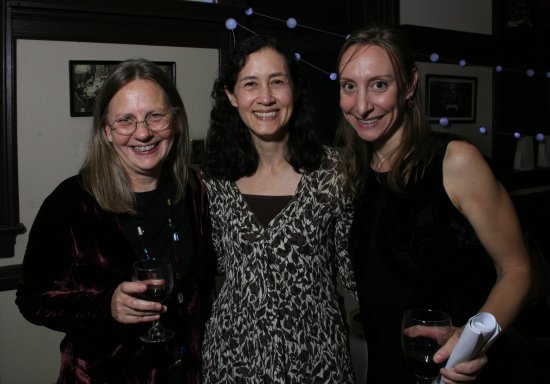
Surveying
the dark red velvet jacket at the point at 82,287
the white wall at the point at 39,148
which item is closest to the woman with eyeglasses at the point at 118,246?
the dark red velvet jacket at the point at 82,287

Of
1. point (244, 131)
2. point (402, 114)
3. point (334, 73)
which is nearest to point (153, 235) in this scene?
point (244, 131)

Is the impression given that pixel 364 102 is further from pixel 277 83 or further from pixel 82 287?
pixel 82 287

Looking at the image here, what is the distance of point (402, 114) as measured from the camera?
5.36 feet

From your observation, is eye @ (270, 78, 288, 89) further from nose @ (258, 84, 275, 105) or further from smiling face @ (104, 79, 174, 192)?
smiling face @ (104, 79, 174, 192)

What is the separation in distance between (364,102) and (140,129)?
717 millimetres

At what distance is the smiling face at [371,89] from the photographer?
1.53 m

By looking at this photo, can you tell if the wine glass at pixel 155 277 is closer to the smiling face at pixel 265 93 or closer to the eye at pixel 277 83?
the smiling face at pixel 265 93

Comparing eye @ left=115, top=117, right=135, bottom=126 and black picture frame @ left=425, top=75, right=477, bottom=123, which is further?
black picture frame @ left=425, top=75, right=477, bottom=123

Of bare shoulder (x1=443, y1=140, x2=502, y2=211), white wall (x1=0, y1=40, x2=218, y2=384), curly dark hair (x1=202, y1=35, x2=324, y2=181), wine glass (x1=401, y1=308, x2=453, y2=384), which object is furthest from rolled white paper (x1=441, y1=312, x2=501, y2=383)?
white wall (x1=0, y1=40, x2=218, y2=384)

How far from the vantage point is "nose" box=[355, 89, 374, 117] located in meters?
1.54

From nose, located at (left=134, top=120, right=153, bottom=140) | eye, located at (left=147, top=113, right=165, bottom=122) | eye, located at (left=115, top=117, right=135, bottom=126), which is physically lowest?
nose, located at (left=134, top=120, right=153, bottom=140)

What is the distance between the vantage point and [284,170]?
1.83 metres

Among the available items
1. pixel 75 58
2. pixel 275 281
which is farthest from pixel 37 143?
pixel 275 281

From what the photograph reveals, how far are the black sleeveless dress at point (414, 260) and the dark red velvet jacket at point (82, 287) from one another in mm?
712
